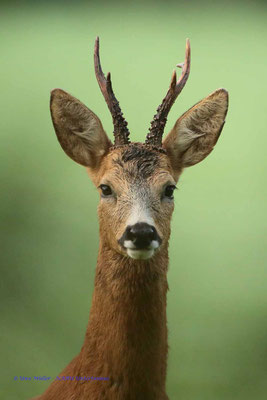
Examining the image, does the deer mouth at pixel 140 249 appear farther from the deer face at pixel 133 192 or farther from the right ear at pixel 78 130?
the right ear at pixel 78 130

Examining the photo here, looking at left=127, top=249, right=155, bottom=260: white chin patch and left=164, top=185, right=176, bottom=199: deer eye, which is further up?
left=164, top=185, right=176, bottom=199: deer eye

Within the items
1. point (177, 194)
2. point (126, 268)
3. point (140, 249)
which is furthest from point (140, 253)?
point (177, 194)

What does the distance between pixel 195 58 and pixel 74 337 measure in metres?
1.25

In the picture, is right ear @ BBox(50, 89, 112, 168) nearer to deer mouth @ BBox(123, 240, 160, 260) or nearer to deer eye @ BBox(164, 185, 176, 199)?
deer eye @ BBox(164, 185, 176, 199)

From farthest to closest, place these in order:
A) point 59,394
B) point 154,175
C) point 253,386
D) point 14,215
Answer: point 14,215, point 253,386, point 59,394, point 154,175

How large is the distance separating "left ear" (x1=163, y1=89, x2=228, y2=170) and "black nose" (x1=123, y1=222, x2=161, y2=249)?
15.8 inches

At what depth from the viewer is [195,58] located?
2691 millimetres

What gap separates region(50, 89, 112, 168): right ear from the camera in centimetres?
180

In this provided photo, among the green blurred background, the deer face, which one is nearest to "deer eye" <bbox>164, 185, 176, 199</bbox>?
the deer face

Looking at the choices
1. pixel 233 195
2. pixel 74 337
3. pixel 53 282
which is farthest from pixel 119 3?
pixel 74 337

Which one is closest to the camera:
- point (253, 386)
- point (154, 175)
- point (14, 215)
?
point (154, 175)

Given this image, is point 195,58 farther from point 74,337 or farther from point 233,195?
point 74,337

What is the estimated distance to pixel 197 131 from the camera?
6.24ft

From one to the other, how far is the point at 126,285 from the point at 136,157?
1.13 ft
